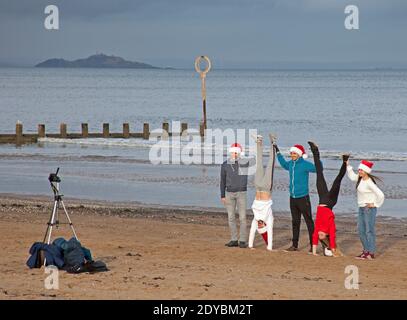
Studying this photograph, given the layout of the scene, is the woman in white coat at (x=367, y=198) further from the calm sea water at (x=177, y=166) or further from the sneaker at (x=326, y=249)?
the calm sea water at (x=177, y=166)

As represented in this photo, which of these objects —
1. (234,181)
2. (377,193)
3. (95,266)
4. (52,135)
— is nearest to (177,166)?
(52,135)

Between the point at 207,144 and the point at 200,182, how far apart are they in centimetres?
1657

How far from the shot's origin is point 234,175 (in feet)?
53.2

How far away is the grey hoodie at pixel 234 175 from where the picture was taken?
16.2 meters

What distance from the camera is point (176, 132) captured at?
174 ft

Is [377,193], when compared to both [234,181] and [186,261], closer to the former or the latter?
[234,181]

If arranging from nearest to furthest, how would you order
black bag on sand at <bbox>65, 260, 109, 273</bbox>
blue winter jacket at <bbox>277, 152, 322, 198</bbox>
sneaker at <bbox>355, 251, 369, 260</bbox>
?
black bag on sand at <bbox>65, 260, 109, 273</bbox>
sneaker at <bbox>355, 251, 369, 260</bbox>
blue winter jacket at <bbox>277, 152, 322, 198</bbox>

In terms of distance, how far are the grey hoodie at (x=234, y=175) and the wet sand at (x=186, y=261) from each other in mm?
1048

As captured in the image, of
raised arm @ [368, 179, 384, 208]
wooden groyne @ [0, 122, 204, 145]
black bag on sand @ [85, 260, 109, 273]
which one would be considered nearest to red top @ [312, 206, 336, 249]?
raised arm @ [368, 179, 384, 208]

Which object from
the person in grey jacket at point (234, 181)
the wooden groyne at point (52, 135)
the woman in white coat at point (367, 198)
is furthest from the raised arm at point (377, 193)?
the wooden groyne at point (52, 135)

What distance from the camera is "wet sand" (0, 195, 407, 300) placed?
496 inches

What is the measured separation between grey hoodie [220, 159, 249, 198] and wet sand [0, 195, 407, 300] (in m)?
1.05

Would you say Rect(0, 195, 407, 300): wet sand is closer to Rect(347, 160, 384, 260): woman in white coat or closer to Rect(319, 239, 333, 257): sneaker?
Rect(319, 239, 333, 257): sneaker
